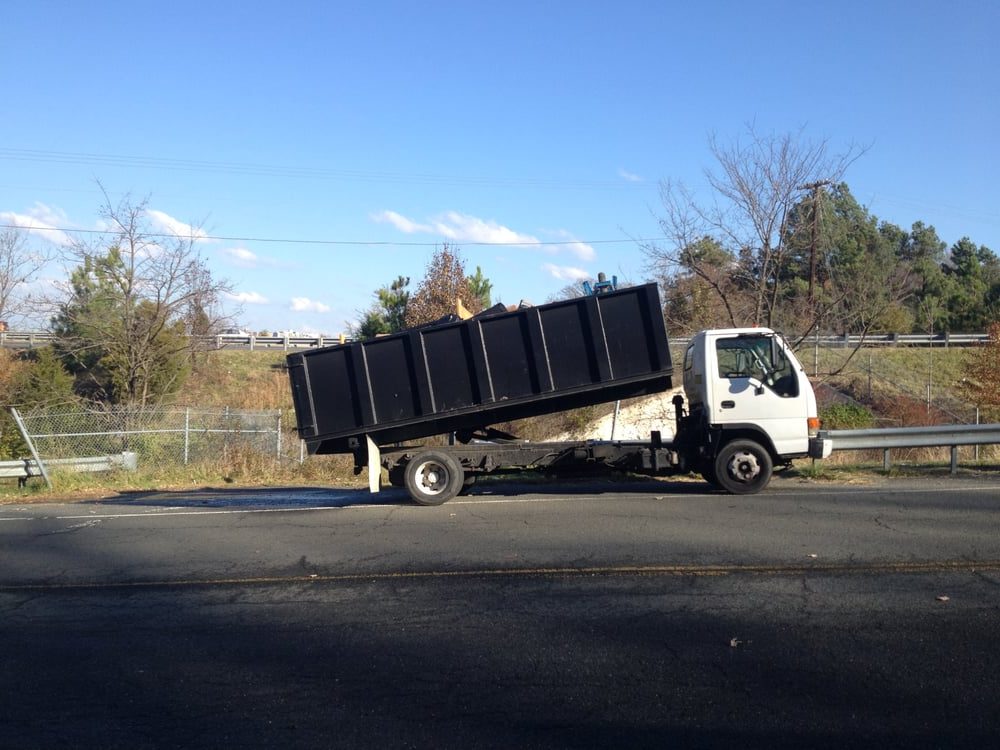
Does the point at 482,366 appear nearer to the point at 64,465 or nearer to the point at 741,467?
the point at 741,467

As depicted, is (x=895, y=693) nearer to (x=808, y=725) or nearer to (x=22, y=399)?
(x=808, y=725)

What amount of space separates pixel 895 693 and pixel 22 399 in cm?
2729

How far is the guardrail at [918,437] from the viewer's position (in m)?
14.9

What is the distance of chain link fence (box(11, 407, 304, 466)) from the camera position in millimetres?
19469

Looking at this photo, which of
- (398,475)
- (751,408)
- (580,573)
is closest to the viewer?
(580,573)

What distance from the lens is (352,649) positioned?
612cm

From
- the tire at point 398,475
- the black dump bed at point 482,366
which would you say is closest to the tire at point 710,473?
the black dump bed at point 482,366

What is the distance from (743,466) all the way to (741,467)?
1.2 inches

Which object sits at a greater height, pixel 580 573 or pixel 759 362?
pixel 759 362

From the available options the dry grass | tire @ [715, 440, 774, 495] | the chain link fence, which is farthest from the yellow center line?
the chain link fence

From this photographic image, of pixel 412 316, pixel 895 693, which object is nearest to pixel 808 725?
pixel 895 693

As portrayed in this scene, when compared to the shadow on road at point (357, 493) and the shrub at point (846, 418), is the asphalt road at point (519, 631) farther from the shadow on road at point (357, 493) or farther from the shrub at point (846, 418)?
the shrub at point (846, 418)

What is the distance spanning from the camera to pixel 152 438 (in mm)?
20016

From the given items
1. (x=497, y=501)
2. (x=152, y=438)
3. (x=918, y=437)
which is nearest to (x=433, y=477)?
(x=497, y=501)
